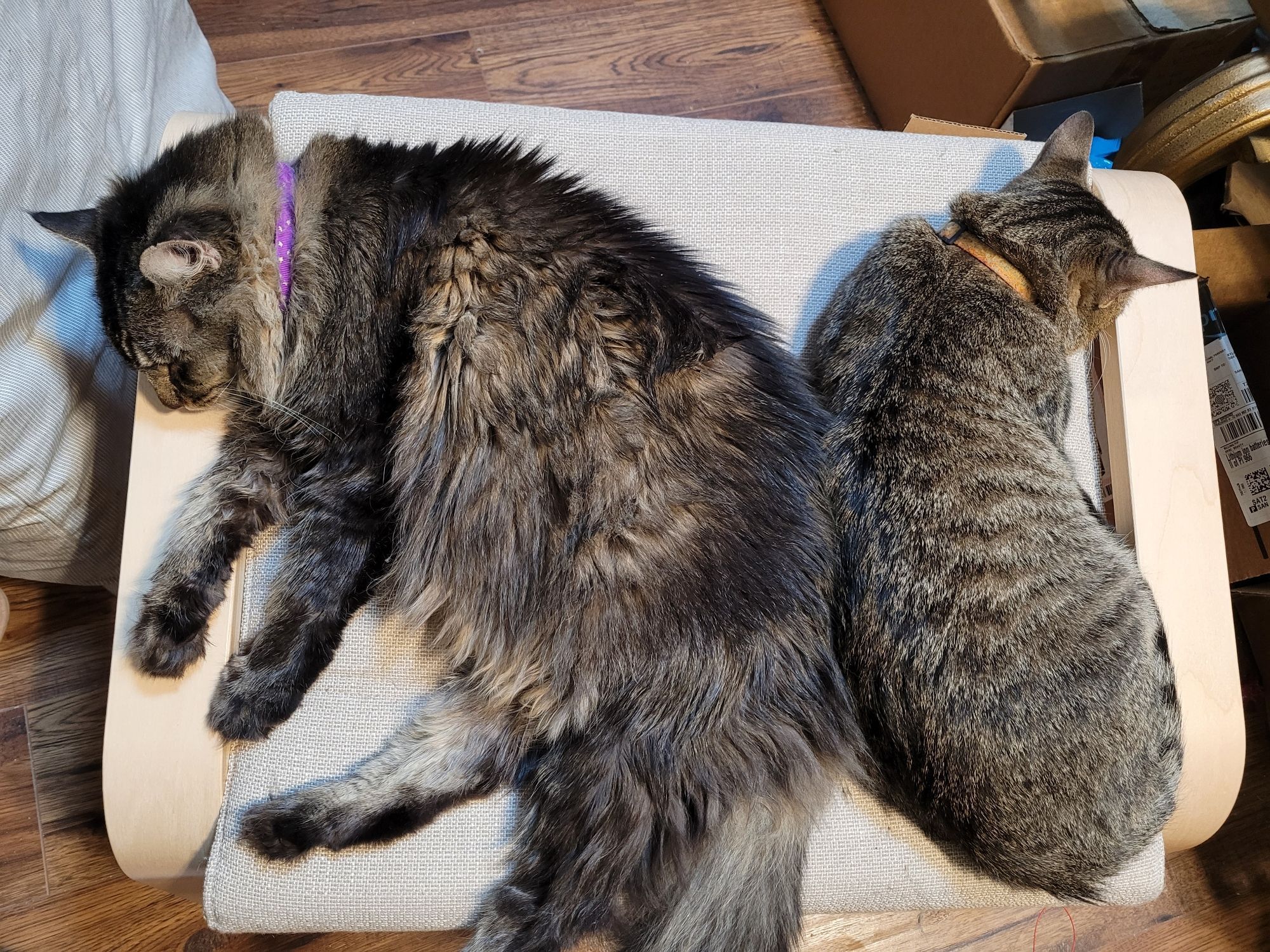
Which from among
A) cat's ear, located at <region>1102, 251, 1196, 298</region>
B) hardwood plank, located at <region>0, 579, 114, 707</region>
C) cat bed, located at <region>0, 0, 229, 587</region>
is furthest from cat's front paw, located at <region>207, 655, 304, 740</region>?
cat's ear, located at <region>1102, 251, 1196, 298</region>

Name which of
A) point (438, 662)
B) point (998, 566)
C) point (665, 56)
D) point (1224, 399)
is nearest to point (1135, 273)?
point (998, 566)

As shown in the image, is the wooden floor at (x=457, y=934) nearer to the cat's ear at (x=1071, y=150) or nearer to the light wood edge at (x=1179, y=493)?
the light wood edge at (x=1179, y=493)

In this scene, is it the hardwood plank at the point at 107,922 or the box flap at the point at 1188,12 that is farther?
the box flap at the point at 1188,12

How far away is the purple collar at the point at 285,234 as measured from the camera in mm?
1148

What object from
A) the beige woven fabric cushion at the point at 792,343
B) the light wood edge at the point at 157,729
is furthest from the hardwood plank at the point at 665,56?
the light wood edge at the point at 157,729

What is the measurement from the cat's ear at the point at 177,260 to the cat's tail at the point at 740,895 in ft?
3.09

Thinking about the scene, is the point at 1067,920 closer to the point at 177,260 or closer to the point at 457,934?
the point at 457,934

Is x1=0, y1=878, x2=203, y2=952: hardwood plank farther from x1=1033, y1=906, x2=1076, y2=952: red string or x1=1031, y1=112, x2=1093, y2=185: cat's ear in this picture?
x1=1031, y1=112, x2=1093, y2=185: cat's ear

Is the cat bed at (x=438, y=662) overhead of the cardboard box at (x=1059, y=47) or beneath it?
beneath

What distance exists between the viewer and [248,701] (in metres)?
1.09

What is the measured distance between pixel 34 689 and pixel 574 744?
114 cm

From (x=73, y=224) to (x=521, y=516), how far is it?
2.28ft

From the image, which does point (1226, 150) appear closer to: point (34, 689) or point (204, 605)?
point (204, 605)

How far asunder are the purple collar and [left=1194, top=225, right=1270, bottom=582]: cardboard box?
1.68 metres
